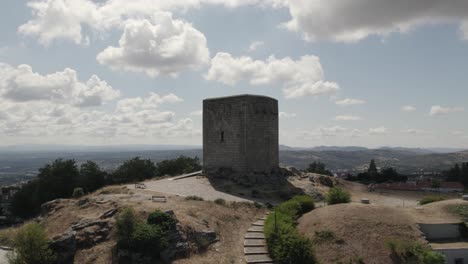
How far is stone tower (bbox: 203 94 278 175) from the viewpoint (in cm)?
3525

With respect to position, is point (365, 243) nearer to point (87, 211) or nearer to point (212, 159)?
point (87, 211)

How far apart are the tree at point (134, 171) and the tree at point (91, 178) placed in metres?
2.30

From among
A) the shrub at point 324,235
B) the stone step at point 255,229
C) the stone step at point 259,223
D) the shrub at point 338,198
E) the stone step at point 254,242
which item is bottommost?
the stone step at point 254,242

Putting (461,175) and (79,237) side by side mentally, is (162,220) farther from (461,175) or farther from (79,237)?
(461,175)

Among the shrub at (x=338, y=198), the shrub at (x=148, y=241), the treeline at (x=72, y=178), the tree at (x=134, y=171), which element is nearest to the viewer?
the shrub at (x=148, y=241)

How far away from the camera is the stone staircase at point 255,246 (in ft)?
57.9

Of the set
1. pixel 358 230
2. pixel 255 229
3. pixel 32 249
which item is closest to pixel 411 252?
pixel 358 230

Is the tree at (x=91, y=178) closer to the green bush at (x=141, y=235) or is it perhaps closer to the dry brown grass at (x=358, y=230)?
the green bush at (x=141, y=235)

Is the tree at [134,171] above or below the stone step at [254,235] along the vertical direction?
above

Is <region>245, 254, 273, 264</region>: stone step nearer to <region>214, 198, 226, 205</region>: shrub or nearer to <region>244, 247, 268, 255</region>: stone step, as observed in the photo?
<region>244, 247, 268, 255</region>: stone step

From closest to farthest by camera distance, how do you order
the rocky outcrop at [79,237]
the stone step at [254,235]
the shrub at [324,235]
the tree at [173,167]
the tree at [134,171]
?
the rocky outcrop at [79,237] → the shrub at [324,235] → the stone step at [254,235] → the tree at [173,167] → the tree at [134,171]

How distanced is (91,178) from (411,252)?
42.6m

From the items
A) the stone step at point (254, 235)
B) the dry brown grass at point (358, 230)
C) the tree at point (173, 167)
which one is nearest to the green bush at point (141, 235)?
the stone step at point (254, 235)

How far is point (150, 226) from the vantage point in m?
18.7
